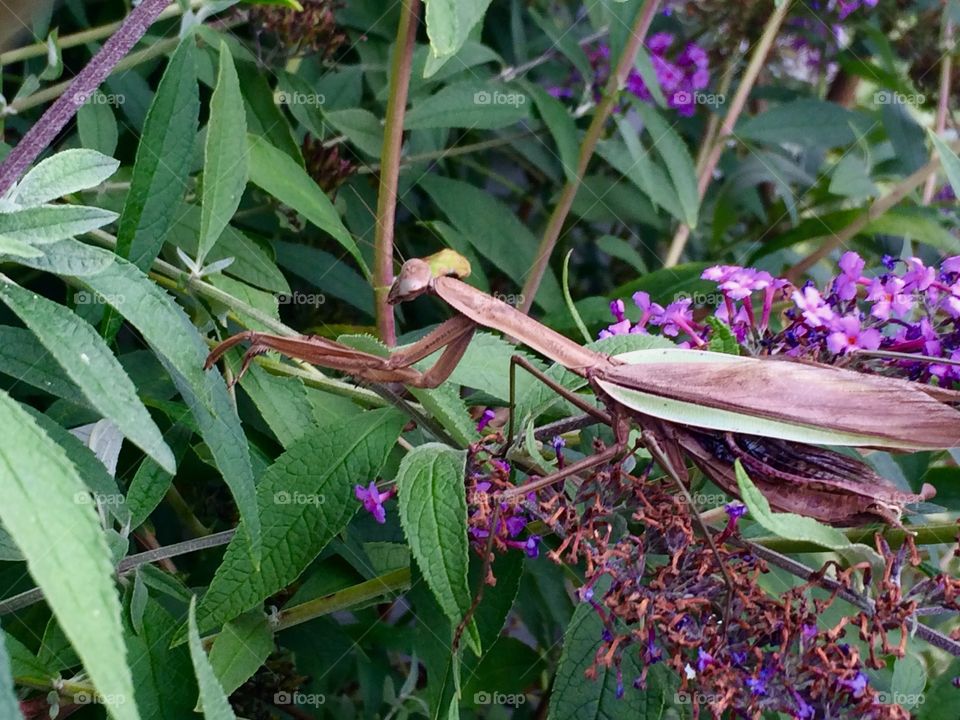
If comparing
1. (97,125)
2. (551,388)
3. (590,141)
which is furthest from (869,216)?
(97,125)

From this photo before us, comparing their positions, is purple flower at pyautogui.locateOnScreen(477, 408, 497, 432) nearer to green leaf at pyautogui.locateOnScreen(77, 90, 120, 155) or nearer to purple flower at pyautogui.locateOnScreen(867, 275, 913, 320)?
purple flower at pyautogui.locateOnScreen(867, 275, 913, 320)

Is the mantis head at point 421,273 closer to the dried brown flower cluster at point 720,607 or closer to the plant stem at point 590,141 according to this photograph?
the dried brown flower cluster at point 720,607

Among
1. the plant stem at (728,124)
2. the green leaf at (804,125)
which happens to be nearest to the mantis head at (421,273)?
the plant stem at (728,124)

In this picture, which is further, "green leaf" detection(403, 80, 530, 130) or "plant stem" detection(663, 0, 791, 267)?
"plant stem" detection(663, 0, 791, 267)

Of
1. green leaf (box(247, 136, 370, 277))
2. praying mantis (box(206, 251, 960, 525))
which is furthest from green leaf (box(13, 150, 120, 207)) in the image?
green leaf (box(247, 136, 370, 277))

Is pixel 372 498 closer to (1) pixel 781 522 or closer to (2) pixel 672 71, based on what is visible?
(1) pixel 781 522

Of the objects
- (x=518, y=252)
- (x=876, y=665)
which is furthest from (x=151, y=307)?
(x=518, y=252)
